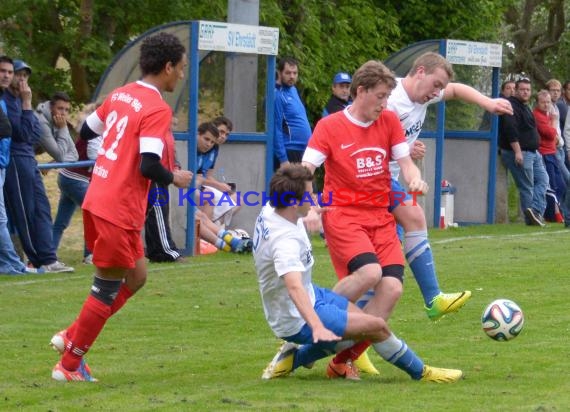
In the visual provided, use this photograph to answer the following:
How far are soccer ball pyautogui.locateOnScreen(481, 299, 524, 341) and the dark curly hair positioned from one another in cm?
261

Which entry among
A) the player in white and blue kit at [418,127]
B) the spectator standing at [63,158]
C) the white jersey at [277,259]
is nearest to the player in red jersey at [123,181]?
the white jersey at [277,259]

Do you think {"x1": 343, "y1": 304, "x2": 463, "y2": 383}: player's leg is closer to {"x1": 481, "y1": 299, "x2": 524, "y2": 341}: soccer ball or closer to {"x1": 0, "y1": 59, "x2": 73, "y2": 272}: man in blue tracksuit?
{"x1": 481, "y1": 299, "x2": 524, "y2": 341}: soccer ball

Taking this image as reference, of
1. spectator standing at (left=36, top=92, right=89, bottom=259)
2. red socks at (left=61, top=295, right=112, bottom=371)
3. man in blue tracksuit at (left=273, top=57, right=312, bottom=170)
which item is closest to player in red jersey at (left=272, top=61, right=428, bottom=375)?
red socks at (left=61, top=295, right=112, bottom=371)

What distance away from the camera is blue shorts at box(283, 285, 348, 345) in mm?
7438

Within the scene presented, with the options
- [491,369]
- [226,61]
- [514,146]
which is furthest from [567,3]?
[491,369]

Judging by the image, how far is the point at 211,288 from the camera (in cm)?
1246

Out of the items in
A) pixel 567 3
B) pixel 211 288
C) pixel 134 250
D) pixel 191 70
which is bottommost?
pixel 211 288

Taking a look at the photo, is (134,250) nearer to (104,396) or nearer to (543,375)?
(104,396)

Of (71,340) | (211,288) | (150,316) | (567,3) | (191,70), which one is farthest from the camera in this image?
(567,3)

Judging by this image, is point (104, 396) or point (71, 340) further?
point (71, 340)

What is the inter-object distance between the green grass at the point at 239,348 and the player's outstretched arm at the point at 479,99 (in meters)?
1.64

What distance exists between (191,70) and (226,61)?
0.80 m

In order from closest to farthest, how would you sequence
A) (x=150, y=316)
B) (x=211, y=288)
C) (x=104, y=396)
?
(x=104, y=396), (x=150, y=316), (x=211, y=288)

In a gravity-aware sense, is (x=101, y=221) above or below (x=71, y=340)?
above
